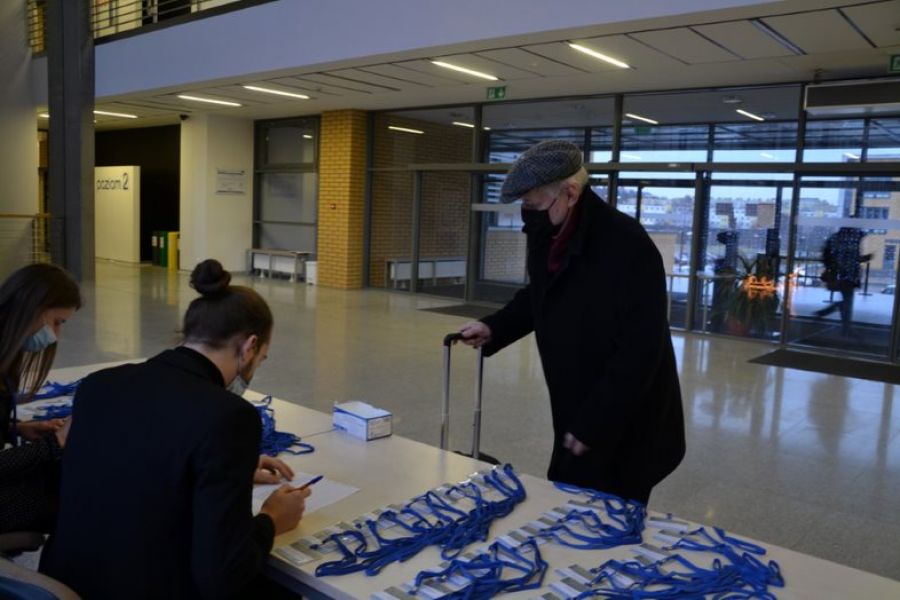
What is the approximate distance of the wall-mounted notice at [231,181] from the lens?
1395 centimetres

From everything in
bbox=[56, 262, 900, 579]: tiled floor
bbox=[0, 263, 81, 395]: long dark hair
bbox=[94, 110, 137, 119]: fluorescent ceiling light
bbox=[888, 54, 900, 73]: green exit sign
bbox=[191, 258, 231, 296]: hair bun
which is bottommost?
bbox=[56, 262, 900, 579]: tiled floor

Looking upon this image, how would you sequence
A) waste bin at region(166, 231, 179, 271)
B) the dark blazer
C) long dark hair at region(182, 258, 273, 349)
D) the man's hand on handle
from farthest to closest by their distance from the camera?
waste bin at region(166, 231, 179, 271)
the man's hand on handle
long dark hair at region(182, 258, 273, 349)
the dark blazer

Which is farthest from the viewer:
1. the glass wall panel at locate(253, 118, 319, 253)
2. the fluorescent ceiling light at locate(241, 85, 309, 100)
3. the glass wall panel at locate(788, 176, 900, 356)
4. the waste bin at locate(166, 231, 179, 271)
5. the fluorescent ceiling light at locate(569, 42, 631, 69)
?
the waste bin at locate(166, 231, 179, 271)

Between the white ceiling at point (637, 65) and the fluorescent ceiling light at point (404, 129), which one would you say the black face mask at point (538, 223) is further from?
the fluorescent ceiling light at point (404, 129)

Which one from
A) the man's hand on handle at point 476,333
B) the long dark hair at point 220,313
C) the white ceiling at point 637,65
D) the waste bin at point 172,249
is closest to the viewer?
the long dark hair at point 220,313

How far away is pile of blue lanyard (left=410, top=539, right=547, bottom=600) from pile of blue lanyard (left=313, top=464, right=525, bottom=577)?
0.07 m

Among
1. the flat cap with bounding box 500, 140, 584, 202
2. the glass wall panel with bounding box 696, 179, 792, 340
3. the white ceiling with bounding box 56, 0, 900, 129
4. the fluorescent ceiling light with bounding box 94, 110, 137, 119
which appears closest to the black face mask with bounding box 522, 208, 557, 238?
the flat cap with bounding box 500, 140, 584, 202

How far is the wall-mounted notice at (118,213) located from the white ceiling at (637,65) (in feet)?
15.0

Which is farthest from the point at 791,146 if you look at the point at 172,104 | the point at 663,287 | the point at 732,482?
the point at 172,104

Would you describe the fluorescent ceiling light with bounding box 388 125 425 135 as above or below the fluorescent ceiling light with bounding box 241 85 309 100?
below

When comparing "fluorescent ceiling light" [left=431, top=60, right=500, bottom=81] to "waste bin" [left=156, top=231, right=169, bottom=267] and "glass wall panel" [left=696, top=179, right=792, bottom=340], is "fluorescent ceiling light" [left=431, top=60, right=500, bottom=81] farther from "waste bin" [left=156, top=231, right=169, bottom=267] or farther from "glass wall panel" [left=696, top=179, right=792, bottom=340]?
"waste bin" [left=156, top=231, right=169, bottom=267]

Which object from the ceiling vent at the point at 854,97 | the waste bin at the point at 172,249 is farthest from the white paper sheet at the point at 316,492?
the waste bin at the point at 172,249

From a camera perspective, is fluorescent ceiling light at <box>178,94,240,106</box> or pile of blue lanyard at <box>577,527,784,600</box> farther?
fluorescent ceiling light at <box>178,94,240,106</box>

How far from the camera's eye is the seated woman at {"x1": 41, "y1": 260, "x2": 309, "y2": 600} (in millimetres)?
1438
